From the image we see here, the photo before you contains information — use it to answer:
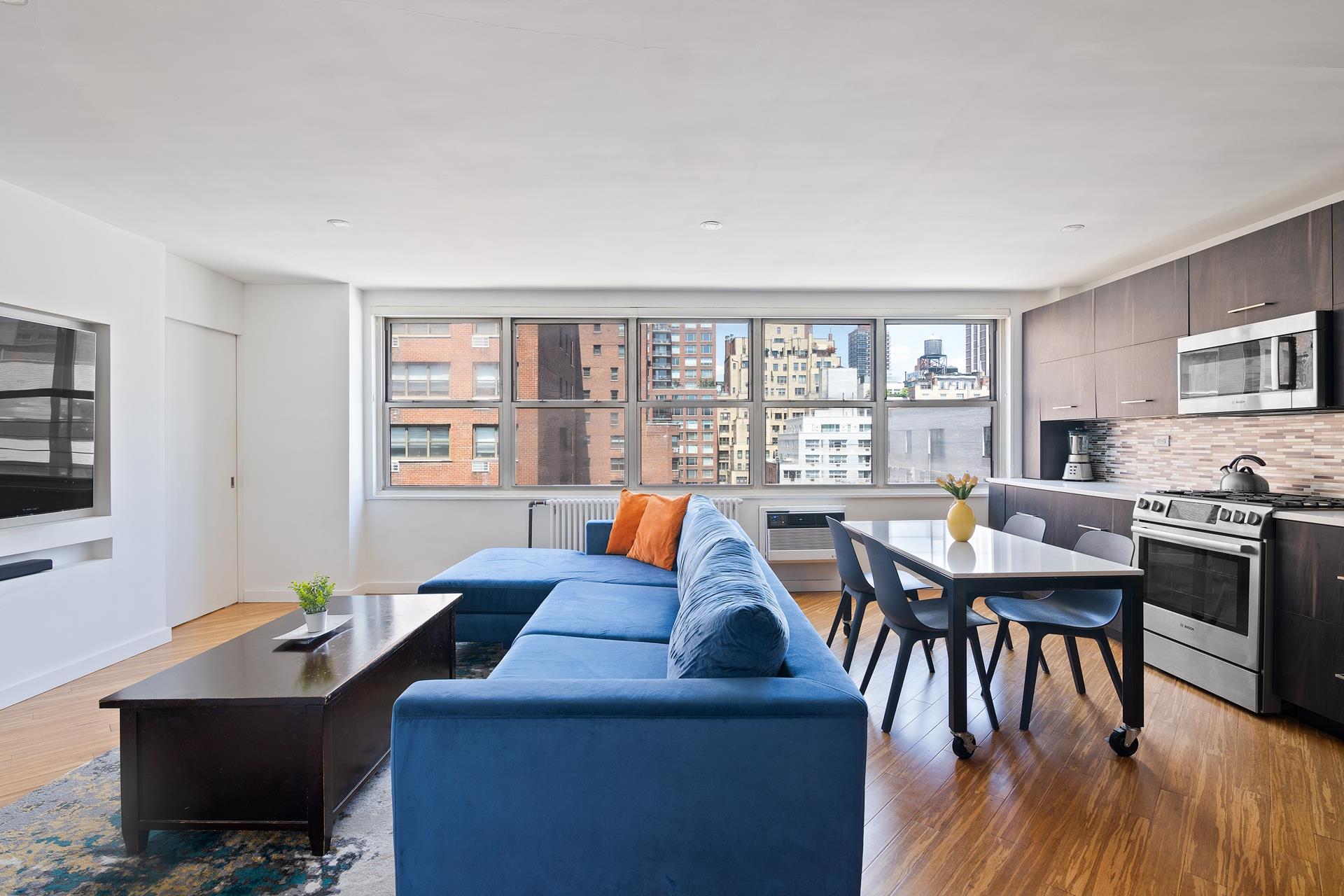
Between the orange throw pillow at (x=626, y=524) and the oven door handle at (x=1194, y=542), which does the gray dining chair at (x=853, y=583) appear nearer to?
the oven door handle at (x=1194, y=542)

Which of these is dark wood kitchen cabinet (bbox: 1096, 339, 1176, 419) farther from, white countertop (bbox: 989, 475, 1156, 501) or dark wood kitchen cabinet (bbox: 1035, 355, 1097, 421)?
white countertop (bbox: 989, 475, 1156, 501)

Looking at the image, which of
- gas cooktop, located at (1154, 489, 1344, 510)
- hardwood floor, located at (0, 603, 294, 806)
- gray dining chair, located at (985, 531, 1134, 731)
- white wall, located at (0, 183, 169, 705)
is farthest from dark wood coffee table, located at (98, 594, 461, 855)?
gas cooktop, located at (1154, 489, 1344, 510)

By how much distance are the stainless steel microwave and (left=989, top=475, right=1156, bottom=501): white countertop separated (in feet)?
1.86

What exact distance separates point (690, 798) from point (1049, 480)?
4579mm

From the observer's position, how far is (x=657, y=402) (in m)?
5.44

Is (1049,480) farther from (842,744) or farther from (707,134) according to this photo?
(842,744)

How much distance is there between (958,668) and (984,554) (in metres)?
0.58

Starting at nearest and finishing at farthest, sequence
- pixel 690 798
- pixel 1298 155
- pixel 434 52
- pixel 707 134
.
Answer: pixel 690 798
pixel 434 52
pixel 707 134
pixel 1298 155

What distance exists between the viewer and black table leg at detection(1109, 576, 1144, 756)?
2461mm

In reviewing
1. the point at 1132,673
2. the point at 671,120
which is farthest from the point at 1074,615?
the point at 671,120

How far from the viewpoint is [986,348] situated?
5.59 m

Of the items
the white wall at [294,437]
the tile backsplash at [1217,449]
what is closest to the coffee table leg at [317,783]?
the white wall at [294,437]

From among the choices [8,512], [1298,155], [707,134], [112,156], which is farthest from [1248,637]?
[8,512]

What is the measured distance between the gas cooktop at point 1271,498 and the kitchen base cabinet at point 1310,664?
1.59ft
